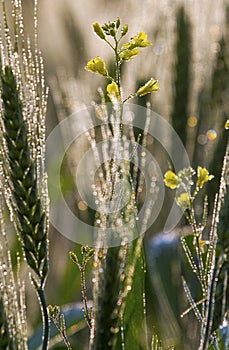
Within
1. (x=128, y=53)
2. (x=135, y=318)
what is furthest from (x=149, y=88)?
(x=135, y=318)

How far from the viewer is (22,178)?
50 cm

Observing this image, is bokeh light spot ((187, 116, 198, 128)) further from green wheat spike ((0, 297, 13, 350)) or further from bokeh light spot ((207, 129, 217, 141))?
green wheat spike ((0, 297, 13, 350))

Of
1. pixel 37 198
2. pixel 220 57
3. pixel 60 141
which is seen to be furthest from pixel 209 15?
pixel 37 198

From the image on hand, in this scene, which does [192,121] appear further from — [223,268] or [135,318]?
[223,268]

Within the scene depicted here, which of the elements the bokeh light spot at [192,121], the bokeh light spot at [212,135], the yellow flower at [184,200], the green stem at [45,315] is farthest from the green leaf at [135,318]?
the bokeh light spot at [192,121]

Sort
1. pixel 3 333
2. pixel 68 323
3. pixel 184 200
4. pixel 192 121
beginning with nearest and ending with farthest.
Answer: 1. pixel 3 333
2. pixel 184 200
3. pixel 68 323
4. pixel 192 121

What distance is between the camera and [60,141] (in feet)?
4.58

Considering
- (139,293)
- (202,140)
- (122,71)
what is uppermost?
(122,71)

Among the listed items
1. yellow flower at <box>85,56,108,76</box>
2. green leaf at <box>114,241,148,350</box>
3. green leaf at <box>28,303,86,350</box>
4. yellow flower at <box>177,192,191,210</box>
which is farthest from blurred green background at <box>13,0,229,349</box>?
yellow flower at <box>85,56,108,76</box>

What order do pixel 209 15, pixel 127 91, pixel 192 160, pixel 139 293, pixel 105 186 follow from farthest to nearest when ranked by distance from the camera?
pixel 209 15, pixel 192 160, pixel 127 91, pixel 139 293, pixel 105 186

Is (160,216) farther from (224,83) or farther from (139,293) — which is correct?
(139,293)

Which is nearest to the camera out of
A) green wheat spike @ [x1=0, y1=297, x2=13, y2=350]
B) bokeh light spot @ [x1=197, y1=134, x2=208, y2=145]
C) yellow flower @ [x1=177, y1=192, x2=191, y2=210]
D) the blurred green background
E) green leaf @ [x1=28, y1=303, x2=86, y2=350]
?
green wheat spike @ [x1=0, y1=297, x2=13, y2=350]

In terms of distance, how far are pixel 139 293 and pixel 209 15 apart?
2.70 feet

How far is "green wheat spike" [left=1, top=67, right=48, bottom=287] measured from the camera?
1.66ft
